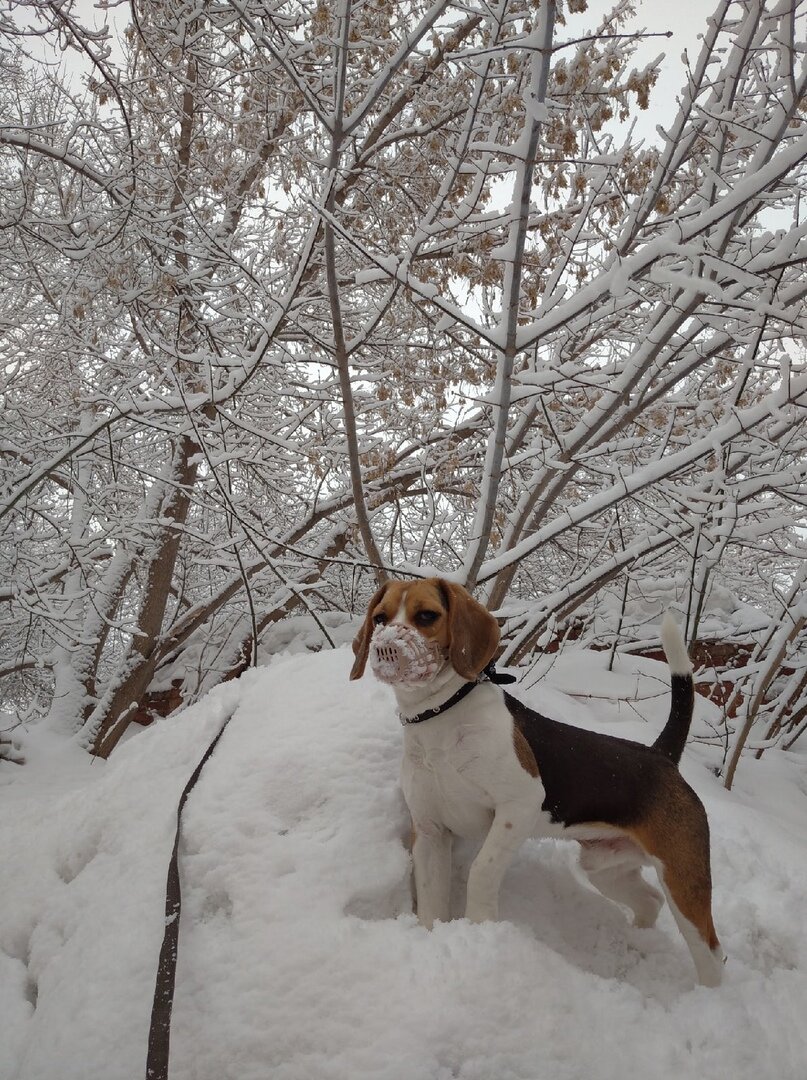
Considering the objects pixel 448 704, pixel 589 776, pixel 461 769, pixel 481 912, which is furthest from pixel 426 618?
pixel 481 912

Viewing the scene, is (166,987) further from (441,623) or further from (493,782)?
(441,623)

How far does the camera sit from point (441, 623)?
208 cm

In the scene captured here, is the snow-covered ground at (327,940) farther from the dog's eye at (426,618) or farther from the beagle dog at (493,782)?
the dog's eye at (426,618)

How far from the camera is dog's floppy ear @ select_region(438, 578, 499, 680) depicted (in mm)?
2035

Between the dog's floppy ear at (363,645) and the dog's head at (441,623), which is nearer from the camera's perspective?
the dog's head at (441,623)

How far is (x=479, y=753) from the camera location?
6.50 ft

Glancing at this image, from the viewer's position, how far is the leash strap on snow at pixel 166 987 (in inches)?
60.6

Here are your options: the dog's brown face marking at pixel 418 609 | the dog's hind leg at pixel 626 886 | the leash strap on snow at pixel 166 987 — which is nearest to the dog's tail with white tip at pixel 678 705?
the dog's hind leg at pixel 626 886

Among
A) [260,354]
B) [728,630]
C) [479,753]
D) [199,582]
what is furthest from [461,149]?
[199,582]

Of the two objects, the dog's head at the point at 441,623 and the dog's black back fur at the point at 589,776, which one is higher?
the dog's head at the point at 441,623

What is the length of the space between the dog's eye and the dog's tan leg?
84 cm

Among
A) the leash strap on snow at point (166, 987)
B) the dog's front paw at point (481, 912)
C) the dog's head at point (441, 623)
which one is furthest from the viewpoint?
the dog's head at point (441, 623)

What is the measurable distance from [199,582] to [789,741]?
746 centimetres

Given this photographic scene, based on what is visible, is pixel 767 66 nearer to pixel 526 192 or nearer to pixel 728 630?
pixel 526 192
